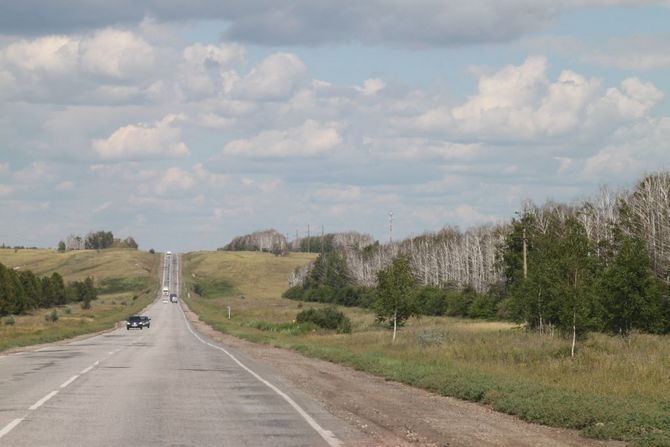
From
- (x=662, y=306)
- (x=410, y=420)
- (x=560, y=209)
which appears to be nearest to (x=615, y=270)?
(x=662, y=306)

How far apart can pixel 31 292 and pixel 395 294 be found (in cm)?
8664

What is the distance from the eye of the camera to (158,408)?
16.5 metres

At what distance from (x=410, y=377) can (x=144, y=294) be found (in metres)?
164

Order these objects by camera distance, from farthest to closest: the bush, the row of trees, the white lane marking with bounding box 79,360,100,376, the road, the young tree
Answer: the row of trees → the bush → the young tree → the white lane marking with bounding box 79,360,100,376 → the road

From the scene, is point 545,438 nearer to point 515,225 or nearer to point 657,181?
point 515,225

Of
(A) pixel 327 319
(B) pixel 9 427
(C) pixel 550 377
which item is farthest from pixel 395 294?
(B) pixel 9 427

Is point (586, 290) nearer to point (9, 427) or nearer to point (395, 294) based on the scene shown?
point (395, 294)

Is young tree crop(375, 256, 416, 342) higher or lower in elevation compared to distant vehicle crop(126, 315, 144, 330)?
higher

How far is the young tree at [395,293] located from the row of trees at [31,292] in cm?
6666

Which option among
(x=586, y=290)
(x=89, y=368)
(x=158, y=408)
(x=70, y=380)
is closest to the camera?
(x=158, y=408)

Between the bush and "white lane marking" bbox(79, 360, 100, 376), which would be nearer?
"white lane marking" bbox(79, 360, 100, 376)

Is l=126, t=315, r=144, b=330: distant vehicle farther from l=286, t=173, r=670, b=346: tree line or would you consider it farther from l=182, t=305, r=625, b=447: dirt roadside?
l=182, t=305, r=625, b=447: dirt roadside

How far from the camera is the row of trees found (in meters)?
104

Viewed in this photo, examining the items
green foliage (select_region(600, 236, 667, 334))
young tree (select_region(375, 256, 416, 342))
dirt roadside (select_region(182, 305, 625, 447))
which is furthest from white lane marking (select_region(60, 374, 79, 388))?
green foliage (select_region(600, 236, 667, 334))
